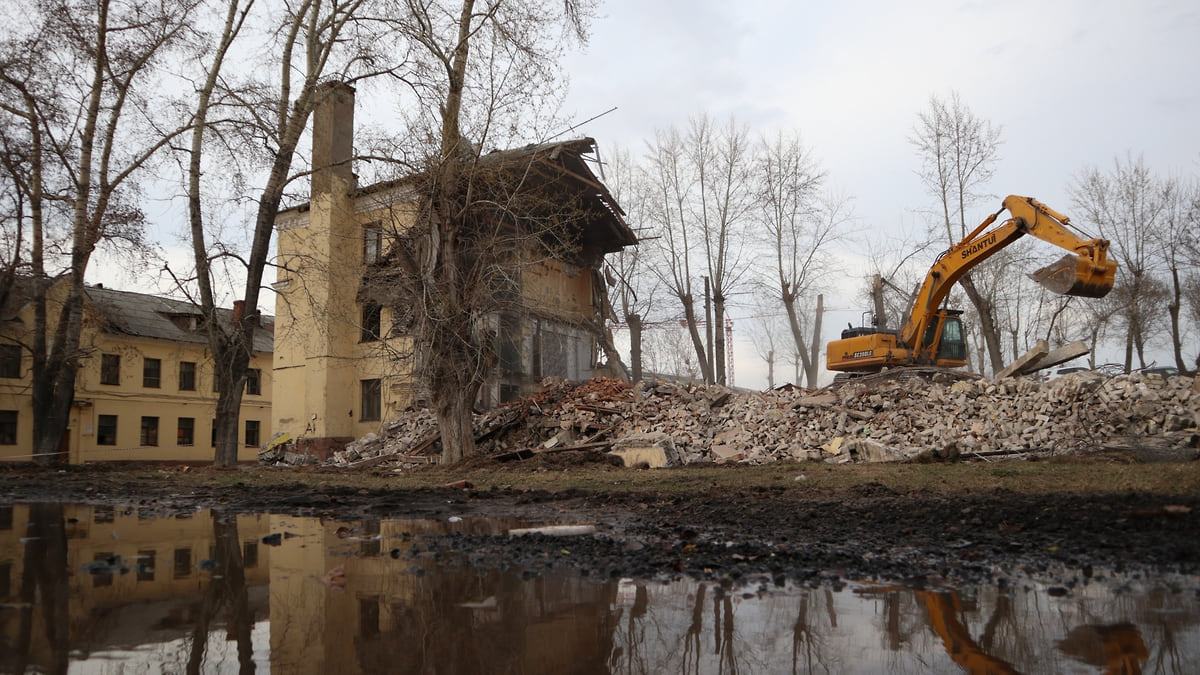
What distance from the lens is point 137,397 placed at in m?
39.3

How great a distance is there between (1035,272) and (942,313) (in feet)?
16.1

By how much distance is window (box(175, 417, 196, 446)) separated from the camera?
41094 millimetres

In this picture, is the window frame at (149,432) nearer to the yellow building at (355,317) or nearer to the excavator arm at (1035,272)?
the yellow building at (355,317)

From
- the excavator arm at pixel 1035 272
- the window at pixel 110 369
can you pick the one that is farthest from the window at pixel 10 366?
the excavator arm at pixel 1035 272

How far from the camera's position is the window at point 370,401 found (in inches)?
1053

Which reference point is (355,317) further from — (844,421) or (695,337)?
(844,421)

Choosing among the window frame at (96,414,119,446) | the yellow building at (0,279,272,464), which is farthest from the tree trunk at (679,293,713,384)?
the window frame at (96,414,119,446)

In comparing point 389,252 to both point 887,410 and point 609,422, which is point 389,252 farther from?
point 887,410

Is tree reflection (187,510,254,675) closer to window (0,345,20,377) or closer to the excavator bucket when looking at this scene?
the excavator bucket

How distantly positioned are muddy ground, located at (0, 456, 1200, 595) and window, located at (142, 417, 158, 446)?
31078 millimetres

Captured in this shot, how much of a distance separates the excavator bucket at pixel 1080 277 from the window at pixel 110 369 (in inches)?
1567

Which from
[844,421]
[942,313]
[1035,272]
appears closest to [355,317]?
[844,421]

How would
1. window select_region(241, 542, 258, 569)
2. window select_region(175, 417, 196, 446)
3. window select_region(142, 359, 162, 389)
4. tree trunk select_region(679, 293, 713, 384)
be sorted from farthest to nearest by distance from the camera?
window select_region(175, 417, 196, 446), window select_region(142, 359, 162, 389), tree trunk select_region(679, 293, 713, 384), window select_region(241, 542, 258, 569)

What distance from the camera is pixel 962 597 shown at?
3518 mm
